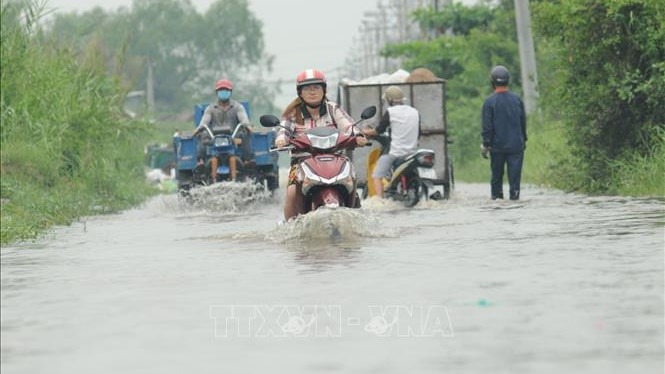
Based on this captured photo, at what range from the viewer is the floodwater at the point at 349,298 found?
25.7ft

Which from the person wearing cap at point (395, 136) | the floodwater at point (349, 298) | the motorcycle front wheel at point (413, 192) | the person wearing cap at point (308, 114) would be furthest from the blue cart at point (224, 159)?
the person wearing cap at point (308, 114)

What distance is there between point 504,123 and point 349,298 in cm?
1223

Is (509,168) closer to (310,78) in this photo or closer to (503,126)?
(503,126)

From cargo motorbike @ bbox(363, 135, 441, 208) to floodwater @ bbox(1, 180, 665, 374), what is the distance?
4035 mm

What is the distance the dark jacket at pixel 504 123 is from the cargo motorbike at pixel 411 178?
0.88m

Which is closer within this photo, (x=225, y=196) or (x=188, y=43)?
(x=225, y=196)

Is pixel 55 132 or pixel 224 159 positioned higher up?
pixel 55 132

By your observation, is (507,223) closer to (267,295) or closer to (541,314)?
(267,295)

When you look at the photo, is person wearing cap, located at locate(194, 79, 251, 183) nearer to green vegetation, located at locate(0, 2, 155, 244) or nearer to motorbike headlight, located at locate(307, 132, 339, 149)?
green vegetation, located at locate(0, 2, 155, 244)

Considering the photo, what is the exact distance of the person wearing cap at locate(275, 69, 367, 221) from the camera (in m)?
15.5

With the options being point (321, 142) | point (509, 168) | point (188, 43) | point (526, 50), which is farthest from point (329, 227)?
point (188, 43)

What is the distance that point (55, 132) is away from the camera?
24766mm

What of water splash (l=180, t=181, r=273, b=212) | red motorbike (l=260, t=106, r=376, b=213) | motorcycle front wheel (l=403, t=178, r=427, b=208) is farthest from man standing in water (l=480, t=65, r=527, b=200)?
red motorbike (l=260, t=106, r=376, b=213)

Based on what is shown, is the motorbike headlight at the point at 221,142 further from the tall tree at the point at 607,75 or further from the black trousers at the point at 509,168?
the tall tree at the point at 607,75
